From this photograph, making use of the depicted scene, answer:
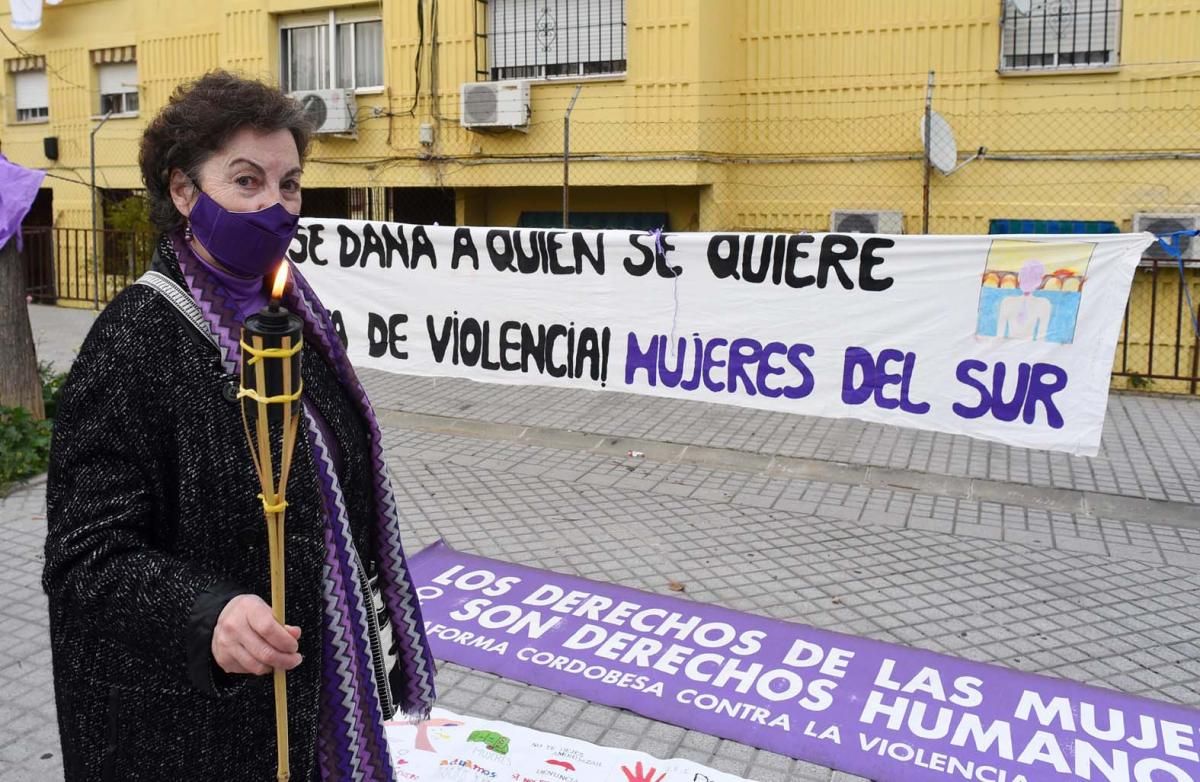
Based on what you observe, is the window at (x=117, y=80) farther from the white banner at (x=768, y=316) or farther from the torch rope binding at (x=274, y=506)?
the torch rope binding at (x=274, y=506)

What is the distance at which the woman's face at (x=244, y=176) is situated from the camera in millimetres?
1875

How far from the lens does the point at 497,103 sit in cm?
1334

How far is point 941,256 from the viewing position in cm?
567

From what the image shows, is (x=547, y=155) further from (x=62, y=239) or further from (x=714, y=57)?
(x=62, y=239)

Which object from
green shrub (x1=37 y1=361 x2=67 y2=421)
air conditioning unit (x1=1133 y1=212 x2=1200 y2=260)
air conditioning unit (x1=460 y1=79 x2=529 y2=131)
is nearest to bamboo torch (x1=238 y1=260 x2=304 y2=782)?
green shrub (x1=37 y1=361 x2=67 y2=421)

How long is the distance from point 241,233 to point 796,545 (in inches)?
172

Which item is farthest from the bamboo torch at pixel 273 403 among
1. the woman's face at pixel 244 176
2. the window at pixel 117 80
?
the window at pixel 117 80

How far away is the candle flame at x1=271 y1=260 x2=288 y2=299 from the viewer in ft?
6.05

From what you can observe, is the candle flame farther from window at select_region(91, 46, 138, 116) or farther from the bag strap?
window at select_region(91, 46, 138, 116)

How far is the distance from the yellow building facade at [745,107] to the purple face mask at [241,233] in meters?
10.4

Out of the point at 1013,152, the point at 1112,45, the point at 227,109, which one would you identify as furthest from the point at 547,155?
the point at 227,109

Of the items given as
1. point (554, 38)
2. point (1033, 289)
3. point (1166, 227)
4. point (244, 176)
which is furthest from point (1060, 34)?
point (244, 176)

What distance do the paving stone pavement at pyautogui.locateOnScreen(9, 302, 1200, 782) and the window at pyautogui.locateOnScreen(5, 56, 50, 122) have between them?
14336 millimetres

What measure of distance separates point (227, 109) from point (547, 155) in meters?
11.9
